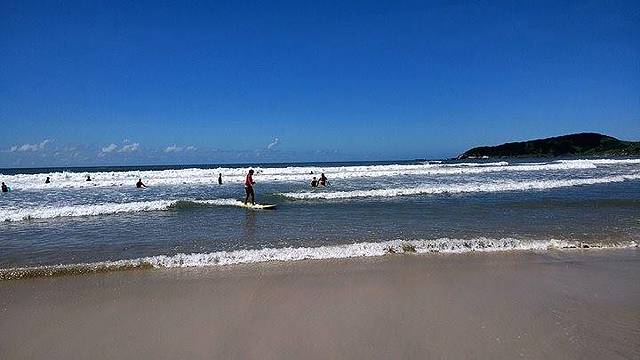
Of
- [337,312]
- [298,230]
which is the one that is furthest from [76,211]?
[337,312]

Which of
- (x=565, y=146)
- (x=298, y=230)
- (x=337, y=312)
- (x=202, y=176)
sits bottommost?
(x=337, y=312)

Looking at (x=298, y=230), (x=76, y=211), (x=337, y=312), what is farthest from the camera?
(x=76, y=211)

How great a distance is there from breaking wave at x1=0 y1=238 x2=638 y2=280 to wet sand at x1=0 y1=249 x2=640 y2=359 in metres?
0.41

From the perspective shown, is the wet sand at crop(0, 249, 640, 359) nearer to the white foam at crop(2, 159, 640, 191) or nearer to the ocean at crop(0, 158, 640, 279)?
the ocean at crop(0, 158, 640, 279)

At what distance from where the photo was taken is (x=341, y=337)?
4.65 meters

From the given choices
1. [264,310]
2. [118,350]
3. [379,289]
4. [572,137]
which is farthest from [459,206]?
[572,137]

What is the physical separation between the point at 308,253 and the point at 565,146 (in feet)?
409

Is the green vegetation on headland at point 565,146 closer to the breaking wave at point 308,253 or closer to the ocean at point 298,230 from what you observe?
the ocean at point 298,230

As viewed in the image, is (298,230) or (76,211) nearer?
(298,230)

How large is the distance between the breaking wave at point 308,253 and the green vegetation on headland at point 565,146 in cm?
11100

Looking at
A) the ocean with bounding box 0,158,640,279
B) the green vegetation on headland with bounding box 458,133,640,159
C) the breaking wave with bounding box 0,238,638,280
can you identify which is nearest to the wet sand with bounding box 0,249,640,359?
the breaking wave with bounding box 0,238,638,280

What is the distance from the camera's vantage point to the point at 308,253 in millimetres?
8680

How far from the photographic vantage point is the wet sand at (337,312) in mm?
4445

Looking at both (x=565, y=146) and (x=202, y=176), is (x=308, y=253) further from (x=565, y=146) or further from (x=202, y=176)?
(x=565, y=146)
